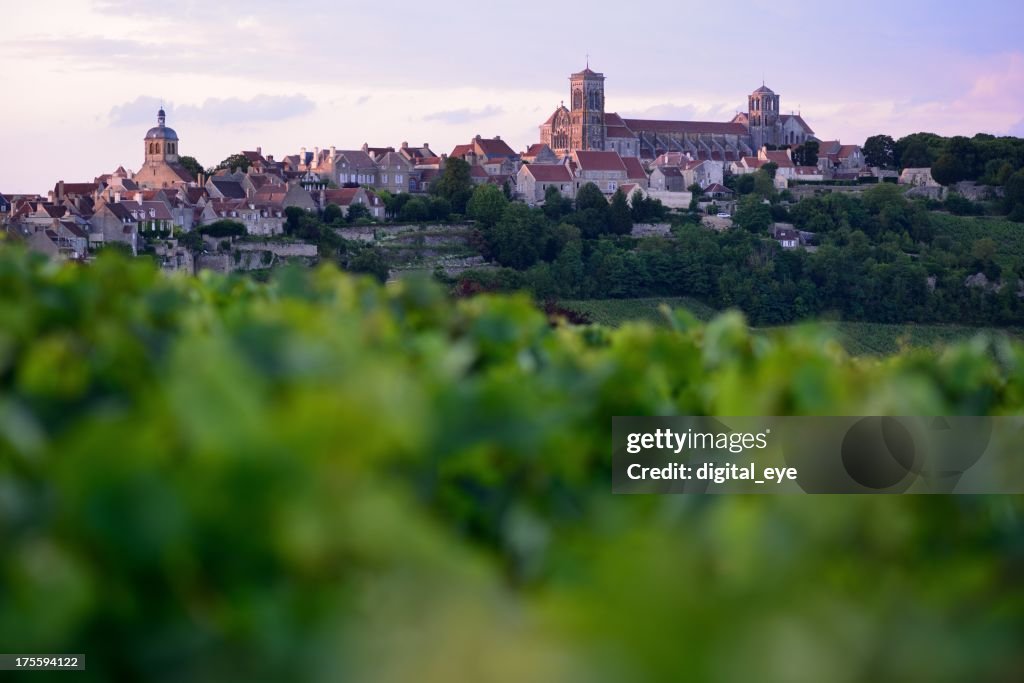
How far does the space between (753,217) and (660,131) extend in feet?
97.8

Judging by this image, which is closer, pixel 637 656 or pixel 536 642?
pixel 637 656

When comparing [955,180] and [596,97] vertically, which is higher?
[596,97]

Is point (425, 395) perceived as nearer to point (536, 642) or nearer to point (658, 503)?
point (658, 503)

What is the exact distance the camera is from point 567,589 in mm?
1482

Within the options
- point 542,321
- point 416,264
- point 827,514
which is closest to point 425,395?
point 827,514

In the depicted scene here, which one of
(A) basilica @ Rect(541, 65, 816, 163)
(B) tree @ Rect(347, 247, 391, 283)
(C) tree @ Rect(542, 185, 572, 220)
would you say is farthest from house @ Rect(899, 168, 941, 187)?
(B) tree @ Rect(347, 247, 391, 283)

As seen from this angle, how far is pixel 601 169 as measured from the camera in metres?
76.1

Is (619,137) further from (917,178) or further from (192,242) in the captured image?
(192,242)

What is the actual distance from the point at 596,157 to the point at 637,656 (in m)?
76.5

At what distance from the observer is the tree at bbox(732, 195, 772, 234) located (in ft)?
222

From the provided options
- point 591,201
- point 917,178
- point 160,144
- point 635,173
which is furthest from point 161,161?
point 917,178

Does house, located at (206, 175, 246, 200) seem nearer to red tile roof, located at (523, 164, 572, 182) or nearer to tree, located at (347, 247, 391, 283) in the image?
tree, located at (347, 247, 391, 283)

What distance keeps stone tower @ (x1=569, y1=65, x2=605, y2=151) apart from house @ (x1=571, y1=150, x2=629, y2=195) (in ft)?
39.9

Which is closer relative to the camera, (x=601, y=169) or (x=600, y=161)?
(x=601, y=169)
